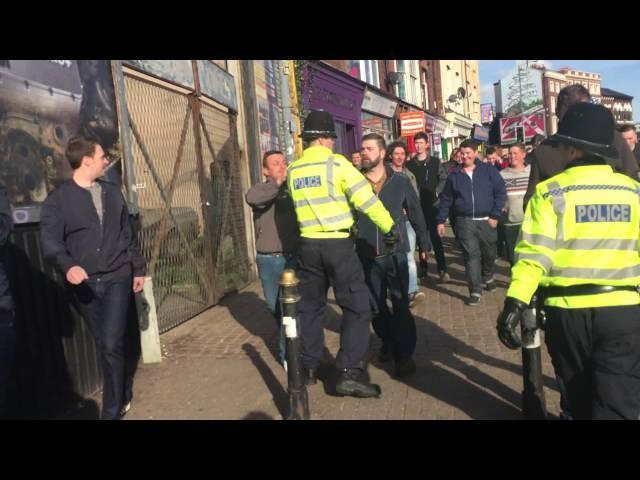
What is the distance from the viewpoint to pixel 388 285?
482 centimetres

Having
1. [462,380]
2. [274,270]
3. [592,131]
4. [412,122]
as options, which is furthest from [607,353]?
[412,122]

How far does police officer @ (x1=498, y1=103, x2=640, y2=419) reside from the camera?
243cm

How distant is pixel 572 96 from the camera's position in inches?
168

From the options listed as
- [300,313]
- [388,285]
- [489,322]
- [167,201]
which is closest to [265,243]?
[300,313]

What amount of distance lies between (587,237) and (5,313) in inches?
121

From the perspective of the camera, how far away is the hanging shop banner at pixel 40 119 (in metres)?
4.11

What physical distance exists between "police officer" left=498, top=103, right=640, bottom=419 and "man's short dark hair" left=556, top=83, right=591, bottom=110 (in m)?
1.77

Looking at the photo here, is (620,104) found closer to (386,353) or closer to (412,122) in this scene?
(412,122)

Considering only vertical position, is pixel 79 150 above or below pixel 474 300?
above

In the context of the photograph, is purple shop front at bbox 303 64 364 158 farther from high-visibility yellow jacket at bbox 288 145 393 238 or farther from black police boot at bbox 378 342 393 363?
high-visibility yellow jacket at bbox 288 145 393 238

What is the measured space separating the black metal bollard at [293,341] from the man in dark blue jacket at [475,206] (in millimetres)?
3742

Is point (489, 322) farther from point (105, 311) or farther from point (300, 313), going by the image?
point (105, 311)

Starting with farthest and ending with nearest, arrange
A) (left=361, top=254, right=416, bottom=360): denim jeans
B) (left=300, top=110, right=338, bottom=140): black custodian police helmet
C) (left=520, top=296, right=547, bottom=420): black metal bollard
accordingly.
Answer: (left=361, top=254, right=416, bottom=360): denim jeans → (left=300, top=110, right=338, bottom=140): black custodian police helmet → (left=520, top=296, right=547, bottom=420): black metal bollard

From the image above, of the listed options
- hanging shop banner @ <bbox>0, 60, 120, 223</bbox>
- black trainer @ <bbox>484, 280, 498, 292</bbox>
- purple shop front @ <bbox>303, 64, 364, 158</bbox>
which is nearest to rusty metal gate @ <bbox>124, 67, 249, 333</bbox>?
hanging shop banner @ <bbox>0, 60, 120, 223</bbox>
